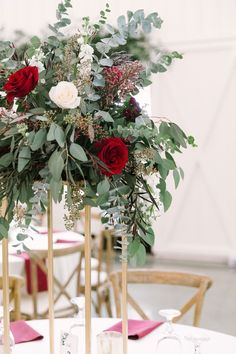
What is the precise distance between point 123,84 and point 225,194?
21.7 ft

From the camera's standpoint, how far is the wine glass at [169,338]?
179cm

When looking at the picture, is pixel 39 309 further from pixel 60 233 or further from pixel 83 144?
pixel 83 144

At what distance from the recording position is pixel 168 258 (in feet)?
26.7

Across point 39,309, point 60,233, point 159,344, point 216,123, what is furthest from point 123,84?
point 216,123

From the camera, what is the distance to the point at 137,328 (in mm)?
2281

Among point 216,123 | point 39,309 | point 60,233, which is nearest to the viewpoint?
point 39,309

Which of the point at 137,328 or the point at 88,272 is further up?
the point at 88,272

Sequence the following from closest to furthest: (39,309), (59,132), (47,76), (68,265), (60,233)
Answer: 1. (59,132)
2. (47,76)
3. (39,309)
4. (68,265)
5. (60,233)

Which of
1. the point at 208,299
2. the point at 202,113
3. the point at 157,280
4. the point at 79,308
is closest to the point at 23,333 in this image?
the point at 79,308

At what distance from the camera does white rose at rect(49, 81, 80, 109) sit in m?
1.31

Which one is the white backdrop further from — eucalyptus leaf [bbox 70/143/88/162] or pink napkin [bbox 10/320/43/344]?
eucalyptus leaf [bbox 70/143/88/162]

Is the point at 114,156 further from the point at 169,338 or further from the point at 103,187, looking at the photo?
the point at 169,338

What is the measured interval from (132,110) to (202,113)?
21.5ft

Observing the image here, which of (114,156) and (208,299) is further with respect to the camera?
(208,299)
